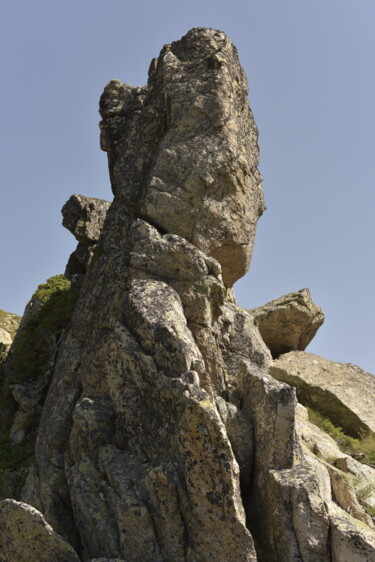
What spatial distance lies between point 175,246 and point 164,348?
18.5ft

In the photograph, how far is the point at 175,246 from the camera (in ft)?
81.2

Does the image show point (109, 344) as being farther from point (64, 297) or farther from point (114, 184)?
point (64, 297)

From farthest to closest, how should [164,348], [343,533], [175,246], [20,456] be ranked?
[20,456] → [175,246] → [164,348] → [343,533]

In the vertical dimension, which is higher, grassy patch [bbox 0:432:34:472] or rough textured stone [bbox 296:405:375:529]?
rough textured stone [bbox 296:405:375:529]

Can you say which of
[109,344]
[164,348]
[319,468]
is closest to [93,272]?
[109,344]

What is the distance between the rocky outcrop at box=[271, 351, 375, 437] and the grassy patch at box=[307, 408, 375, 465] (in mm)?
719

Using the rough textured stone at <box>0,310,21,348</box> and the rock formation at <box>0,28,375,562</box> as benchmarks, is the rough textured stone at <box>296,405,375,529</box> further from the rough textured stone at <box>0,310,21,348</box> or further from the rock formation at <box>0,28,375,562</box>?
the rough textured stone at <box>0,310,21,348</box>

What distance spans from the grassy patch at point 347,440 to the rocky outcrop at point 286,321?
736 cm

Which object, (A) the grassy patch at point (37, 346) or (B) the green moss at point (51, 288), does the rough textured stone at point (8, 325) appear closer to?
(B) the green moss at point (51, 288)

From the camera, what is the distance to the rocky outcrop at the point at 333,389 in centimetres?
3212

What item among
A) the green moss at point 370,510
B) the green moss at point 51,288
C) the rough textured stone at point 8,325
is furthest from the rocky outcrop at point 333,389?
the rough textured stone at point 8,325

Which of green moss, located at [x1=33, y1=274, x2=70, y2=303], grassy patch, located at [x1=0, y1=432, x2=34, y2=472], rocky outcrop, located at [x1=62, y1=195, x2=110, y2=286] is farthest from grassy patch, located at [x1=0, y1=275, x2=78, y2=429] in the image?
grassy patch, located at [x1=0, y1=432, x2=34, y2=472]

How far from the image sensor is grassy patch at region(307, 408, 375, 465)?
29266mm

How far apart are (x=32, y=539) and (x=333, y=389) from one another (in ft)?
66.8
